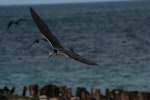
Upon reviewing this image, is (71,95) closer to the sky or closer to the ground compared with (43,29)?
closer to the ground

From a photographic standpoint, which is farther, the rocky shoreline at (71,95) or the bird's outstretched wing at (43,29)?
the rocky shoreline at (71,95)

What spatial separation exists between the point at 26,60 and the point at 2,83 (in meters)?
16.8

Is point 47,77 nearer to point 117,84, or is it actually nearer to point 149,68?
point 117,84

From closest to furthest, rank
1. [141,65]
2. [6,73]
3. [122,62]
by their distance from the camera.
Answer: [6,73] → [141,65] → [122,62]

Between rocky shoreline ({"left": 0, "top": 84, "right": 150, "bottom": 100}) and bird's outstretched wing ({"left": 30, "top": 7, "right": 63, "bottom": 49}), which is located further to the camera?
rocky shoreline ({"left": 0, "top": 84, "right": 150, "bottom": 100})

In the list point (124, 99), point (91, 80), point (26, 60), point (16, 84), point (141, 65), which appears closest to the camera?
point (124, 99)

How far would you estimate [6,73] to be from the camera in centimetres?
4184

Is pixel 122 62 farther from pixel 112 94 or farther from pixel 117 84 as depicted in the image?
pixel 112 94

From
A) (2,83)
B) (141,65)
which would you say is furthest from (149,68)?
(2,83)

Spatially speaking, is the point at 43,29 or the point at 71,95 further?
the point at 71,95

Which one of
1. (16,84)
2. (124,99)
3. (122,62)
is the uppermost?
(122,62)

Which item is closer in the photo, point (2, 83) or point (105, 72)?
point (2, 83)

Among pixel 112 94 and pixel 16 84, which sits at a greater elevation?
pixel 16 84

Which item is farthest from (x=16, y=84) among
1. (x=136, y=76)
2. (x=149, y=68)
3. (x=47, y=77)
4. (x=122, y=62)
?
(x=122, y=62)
